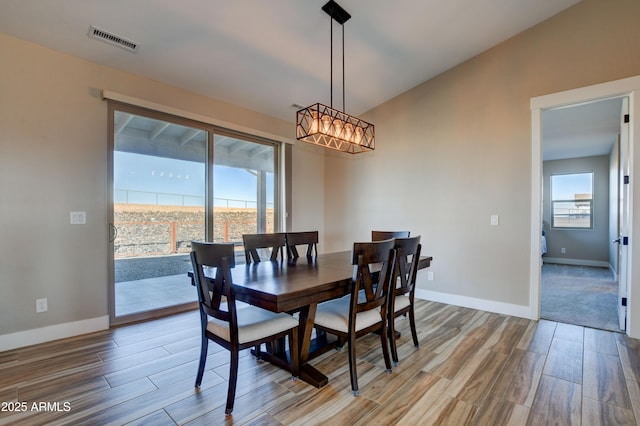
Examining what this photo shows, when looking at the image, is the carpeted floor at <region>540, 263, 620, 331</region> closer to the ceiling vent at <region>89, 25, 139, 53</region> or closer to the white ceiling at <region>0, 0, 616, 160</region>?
the white ceiling at <region>0, 0, 616, 160</region>

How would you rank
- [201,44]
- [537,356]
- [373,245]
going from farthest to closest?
[201,44] < [537,356] < [373,245]

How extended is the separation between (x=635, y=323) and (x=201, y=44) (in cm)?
492

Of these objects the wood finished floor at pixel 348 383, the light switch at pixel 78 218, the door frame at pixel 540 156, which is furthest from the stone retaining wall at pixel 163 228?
the door frame at pixel 540 156

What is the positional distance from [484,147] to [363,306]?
280cm

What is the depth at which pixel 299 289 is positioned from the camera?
170cm

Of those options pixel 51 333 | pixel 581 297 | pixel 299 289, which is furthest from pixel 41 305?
pixel 581 297

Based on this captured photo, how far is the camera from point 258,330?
185cm

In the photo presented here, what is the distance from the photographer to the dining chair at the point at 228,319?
5.65 feet

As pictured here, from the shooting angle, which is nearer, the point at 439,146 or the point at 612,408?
the point at 612,408

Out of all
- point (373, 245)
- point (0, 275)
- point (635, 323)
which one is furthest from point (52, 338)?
point (635, 323)

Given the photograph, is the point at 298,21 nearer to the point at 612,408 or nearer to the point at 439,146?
the point at 439,146

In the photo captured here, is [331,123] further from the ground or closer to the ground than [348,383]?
further from the ground

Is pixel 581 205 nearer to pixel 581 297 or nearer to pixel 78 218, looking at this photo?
pixel 581 297

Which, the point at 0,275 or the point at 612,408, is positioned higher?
the point at 0,275
